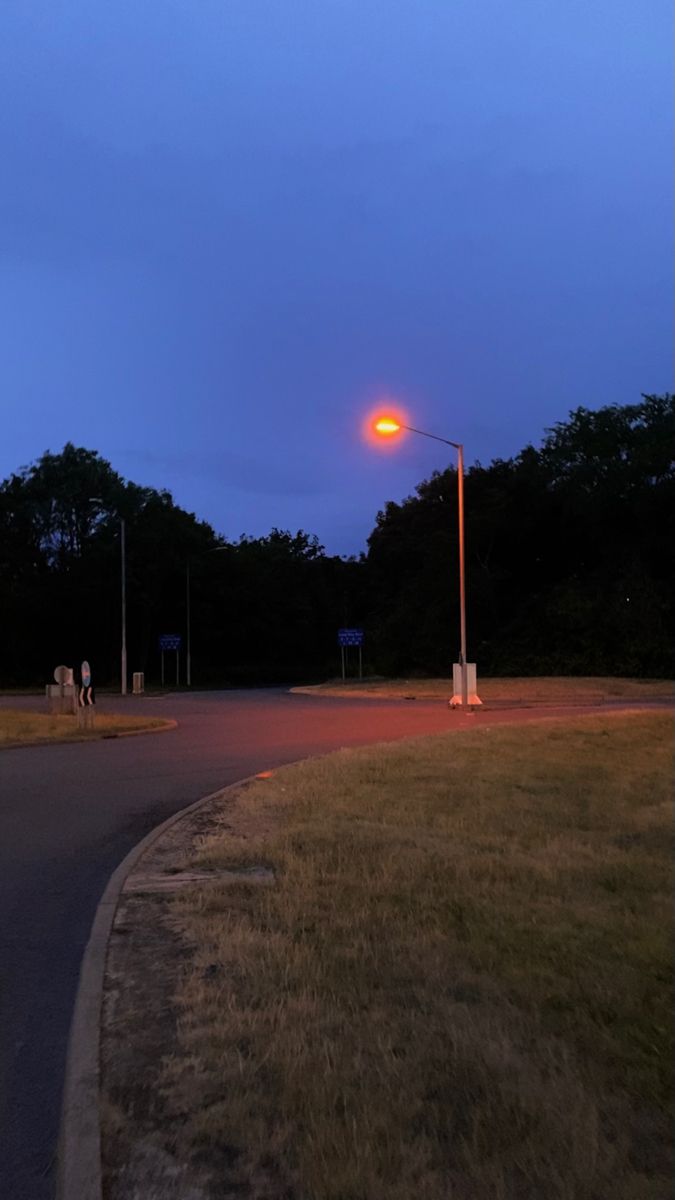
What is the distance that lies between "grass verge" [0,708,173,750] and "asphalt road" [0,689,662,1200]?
0.79m

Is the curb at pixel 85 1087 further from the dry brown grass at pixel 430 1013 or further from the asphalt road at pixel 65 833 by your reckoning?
the dry brown grass at pixel 430 1013

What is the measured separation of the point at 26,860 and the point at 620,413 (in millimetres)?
55779

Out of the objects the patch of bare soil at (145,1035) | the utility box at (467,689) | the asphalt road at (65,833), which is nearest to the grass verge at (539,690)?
the utility box at (467,689)

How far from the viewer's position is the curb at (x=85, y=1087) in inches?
141

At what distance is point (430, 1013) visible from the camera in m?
4.99

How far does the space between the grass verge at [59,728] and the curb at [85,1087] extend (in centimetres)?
1462

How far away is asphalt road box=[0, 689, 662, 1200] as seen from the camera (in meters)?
4.43

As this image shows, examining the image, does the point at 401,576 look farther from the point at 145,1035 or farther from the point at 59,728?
the point at 145,1035

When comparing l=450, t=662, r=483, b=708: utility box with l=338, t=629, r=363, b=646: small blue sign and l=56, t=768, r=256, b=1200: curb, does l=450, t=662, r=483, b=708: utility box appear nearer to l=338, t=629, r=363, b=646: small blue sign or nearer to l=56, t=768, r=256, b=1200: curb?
l=338, t=629, r=363, b=646: small blue sign

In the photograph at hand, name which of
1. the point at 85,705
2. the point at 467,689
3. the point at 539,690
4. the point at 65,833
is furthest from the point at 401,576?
the point at 65,833

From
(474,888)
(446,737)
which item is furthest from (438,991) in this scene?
(446,737)

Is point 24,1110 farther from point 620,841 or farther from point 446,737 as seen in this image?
point 446,737

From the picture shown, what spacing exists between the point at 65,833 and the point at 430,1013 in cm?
651

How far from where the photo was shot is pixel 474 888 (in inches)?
290
